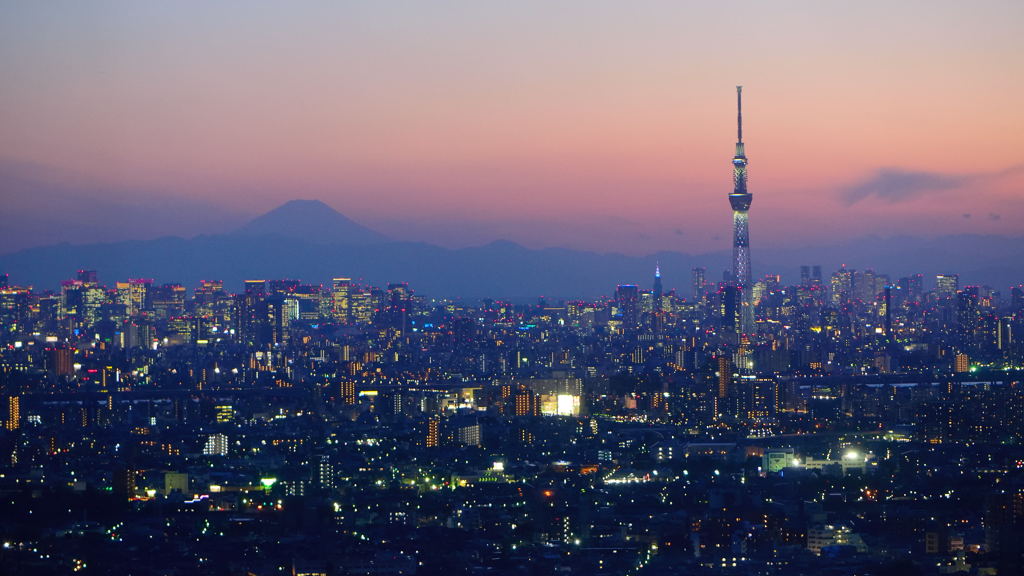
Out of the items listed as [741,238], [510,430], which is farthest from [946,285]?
[510,430]

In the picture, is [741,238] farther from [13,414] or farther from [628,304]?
[13,414]

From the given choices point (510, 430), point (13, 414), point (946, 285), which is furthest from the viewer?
point (946, 285)

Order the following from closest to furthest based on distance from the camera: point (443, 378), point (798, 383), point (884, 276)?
point (798, 383), point (443, 378), point (884, 276)

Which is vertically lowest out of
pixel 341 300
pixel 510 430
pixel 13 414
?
pixel 510 430

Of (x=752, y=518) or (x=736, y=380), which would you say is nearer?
(x=752, y=518)

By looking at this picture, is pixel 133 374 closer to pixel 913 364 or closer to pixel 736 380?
pixel 736 380

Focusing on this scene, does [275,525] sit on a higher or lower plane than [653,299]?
lower

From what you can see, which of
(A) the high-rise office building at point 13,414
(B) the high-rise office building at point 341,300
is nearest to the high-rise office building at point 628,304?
(B) the high-rise office building at point 341,300

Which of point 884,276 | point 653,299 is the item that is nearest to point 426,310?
point 653,299

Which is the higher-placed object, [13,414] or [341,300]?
[341,300]

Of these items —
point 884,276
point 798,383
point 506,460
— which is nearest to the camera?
point 506,460
